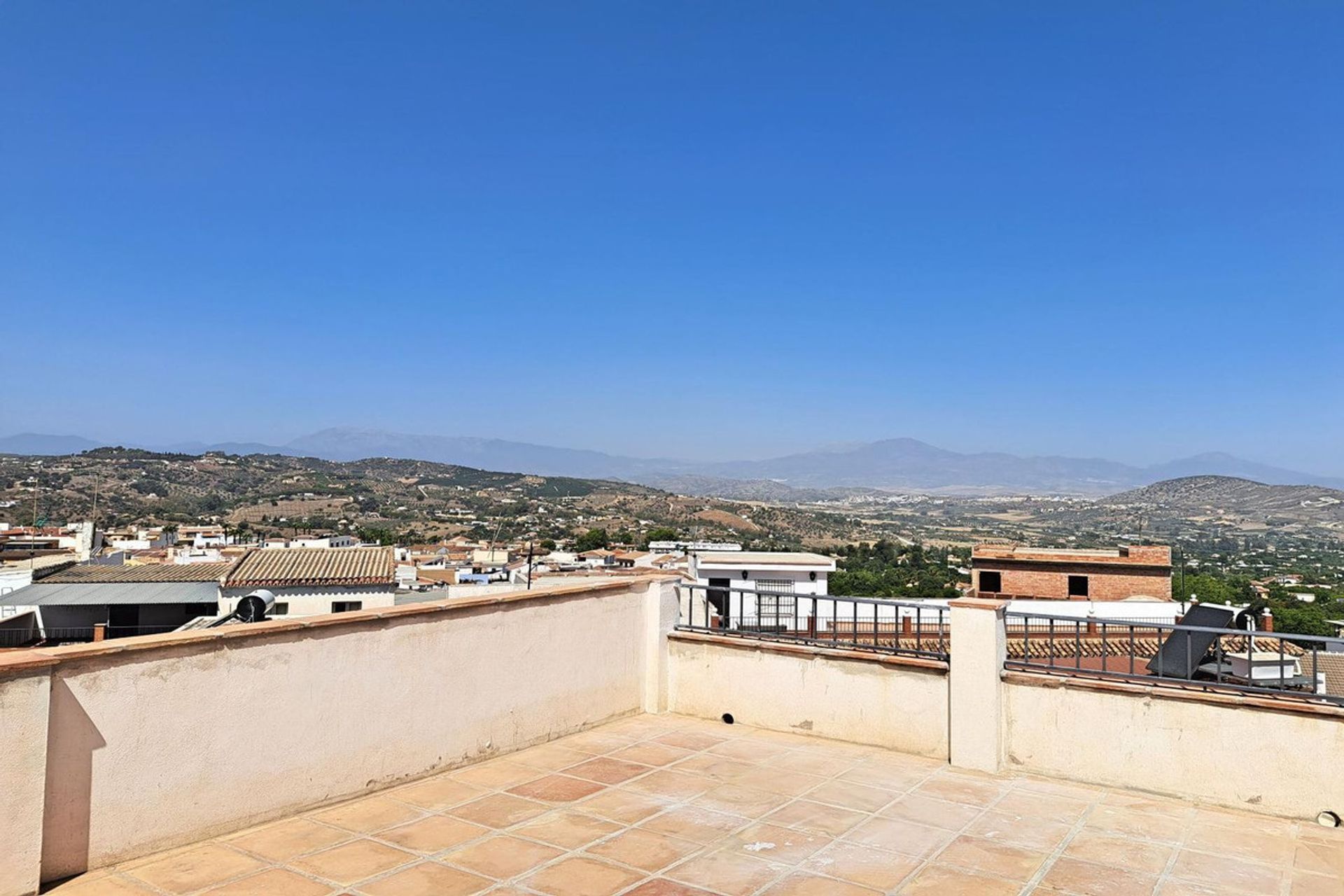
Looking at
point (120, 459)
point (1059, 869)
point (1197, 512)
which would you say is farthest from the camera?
point (1197, 512)

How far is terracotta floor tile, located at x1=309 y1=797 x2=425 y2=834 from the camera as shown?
4758 millimetres

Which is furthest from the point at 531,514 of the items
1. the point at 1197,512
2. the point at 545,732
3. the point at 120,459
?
the point at 1197,512

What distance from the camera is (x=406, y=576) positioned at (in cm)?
3516

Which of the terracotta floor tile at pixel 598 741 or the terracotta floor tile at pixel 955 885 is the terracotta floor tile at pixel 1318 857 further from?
Answer: the terracotta floor tile at pixel 598 741

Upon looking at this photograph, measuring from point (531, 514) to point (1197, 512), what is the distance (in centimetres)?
11885

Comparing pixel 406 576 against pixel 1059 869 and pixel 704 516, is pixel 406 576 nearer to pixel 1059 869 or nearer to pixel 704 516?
pixel 1059 869

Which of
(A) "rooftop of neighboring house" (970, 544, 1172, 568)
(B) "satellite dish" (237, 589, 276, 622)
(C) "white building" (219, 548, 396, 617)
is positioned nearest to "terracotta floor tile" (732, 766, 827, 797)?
(B) "satellite dish" (237, 589, 276, 622)

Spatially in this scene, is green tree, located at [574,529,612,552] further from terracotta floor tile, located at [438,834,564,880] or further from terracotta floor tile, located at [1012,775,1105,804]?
terracotta floor tile, located at [438,834,564,880]

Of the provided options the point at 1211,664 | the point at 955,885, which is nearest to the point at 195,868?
the point at 955,885

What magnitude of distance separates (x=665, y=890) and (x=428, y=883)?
44.6 inches

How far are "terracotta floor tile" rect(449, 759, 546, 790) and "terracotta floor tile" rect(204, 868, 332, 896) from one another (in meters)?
1.56

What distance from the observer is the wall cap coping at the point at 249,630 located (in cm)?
372

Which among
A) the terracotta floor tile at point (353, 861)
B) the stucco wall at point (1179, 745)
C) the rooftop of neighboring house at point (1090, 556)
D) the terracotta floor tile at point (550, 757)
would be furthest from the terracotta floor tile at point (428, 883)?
the rooftop of neighboring house at point (1090, 556)

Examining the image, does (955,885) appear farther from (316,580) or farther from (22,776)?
(316,580)
